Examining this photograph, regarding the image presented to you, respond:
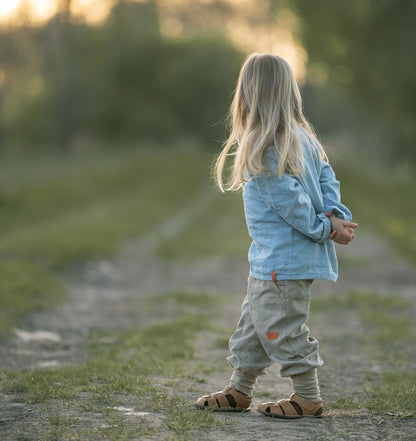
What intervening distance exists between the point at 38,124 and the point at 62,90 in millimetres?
4341

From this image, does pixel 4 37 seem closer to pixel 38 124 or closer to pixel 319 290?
pixel 38 124

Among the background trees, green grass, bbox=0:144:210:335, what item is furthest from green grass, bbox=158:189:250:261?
the background trees

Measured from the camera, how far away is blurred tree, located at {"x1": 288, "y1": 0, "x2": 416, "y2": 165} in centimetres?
2300

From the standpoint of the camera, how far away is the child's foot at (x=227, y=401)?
381cm

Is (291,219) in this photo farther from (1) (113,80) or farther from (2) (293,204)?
(1) (113,80)

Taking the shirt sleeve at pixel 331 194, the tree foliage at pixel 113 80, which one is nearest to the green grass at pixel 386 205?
the shirt sleeve at pixel 331 194

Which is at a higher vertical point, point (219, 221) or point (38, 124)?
point (38, 124)

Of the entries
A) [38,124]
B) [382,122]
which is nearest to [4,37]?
[38,124]

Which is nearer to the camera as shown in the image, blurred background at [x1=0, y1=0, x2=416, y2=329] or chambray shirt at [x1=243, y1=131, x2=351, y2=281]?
chambray shirt at [x1=243, y1=131, x2=351, y2=281]

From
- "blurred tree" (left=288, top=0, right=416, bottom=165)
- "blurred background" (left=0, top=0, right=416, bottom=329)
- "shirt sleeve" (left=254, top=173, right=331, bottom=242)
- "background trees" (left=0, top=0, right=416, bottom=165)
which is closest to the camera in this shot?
"shirt sleeve" (left=254, top=173, right=331, bottom=242)

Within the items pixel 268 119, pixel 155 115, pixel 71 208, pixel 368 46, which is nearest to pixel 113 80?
pixel 155 115

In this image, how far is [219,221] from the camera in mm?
16547

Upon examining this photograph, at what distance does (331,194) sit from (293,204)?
0.32m

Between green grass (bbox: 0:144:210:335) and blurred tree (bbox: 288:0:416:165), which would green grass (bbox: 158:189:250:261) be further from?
blurred tree (bbox: 288:0:416:165)
